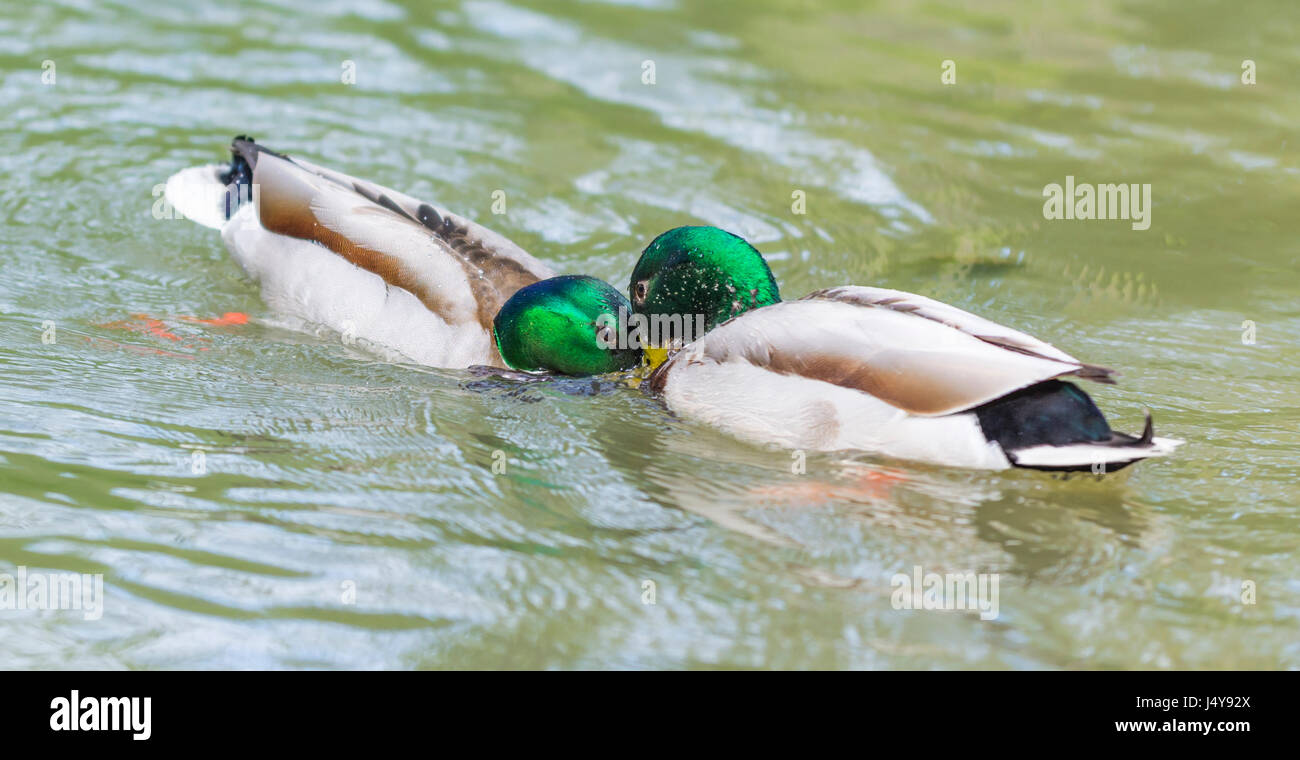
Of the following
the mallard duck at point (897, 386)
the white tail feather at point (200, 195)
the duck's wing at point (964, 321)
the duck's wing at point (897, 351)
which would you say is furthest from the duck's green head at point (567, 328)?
the white tail feather at point (200, 195)

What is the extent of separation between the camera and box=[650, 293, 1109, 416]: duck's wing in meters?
4.39

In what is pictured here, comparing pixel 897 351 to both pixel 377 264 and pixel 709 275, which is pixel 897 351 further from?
pixel 377 264

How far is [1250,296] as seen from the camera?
6.95 m

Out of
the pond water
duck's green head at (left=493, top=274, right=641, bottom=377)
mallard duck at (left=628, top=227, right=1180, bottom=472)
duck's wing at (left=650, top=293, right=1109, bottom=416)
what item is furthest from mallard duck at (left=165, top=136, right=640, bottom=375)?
duck's wing at (left=650, top=293, right=1109, bottom=416)

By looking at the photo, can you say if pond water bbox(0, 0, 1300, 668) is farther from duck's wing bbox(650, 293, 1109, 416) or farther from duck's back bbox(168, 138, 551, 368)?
duck's wing bbox(650, 293, 1109, 416)

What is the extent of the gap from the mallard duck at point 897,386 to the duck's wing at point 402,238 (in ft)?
3.63

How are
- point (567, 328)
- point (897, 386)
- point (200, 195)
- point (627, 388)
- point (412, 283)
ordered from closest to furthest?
point (897, 386), point (627, 388), point (567, 328), point (412, 283), point (200, 195)

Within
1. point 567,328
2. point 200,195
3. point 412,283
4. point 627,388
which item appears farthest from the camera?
point 200,195

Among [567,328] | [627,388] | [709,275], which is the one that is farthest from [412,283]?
[709,275]

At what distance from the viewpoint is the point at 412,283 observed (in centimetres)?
596

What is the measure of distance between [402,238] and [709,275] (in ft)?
4.79

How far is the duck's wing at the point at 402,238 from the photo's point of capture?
5965 millimetres

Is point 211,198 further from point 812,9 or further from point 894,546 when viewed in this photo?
point 812,9
